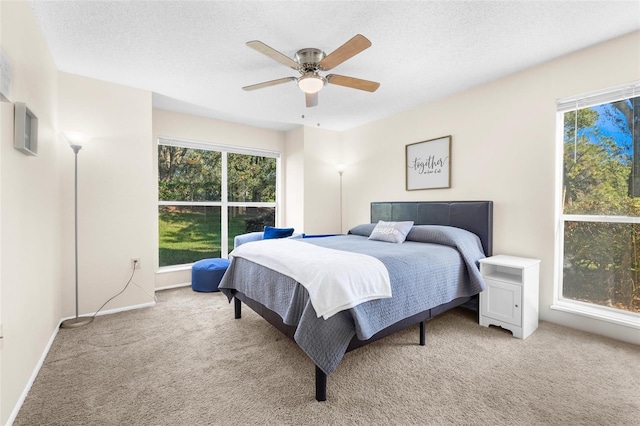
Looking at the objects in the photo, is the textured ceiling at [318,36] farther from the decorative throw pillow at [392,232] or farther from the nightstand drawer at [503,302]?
the nightstand drawer at [503,302]

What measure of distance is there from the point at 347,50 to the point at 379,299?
69.2 inches

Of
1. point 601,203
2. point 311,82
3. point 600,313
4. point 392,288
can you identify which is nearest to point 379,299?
point 392,288

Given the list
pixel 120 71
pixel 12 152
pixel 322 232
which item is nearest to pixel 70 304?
pixel 12 152

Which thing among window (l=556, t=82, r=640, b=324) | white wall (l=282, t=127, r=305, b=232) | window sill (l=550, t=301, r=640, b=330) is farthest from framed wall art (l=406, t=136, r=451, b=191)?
white wall (l=282, t=127, r=305, b=232)

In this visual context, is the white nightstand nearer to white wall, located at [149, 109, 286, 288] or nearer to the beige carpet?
the beige carpet

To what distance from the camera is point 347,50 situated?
2.06 metres

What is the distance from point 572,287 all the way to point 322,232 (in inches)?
131

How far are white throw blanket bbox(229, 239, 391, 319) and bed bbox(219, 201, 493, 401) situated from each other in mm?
51

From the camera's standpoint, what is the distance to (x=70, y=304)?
116 inches

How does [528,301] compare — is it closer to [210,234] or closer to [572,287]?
[572,287]

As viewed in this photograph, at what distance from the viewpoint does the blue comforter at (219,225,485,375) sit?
1.74 metres

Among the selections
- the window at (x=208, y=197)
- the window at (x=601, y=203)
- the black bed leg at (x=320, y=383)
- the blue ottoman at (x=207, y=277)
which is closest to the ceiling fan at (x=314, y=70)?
the window at (x=601, y=203)

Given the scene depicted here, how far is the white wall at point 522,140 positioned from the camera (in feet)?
8.25

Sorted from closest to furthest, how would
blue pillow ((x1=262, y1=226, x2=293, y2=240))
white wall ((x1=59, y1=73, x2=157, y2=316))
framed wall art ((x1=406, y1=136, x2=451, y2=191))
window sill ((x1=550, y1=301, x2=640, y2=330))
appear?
window sill ((x1=550, y1=301, x2=640, y2=330)) → white wall ((x1=59, y1=73, x2=157, y2=316)) → framed wall art ((x1=406, y1=136, x2=451, y2=191)) → blue pillow ((x1=262, y1=226, x2=293, y2=240))
